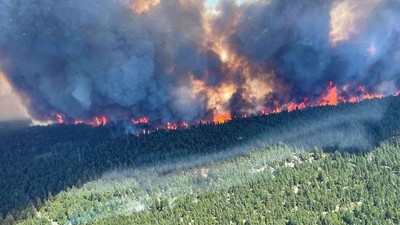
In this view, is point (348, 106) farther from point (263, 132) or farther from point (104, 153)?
point (104, 153)

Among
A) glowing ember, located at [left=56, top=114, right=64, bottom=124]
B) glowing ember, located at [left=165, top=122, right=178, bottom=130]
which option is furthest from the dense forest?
glowing ember, located at [left=56, top=114, right=64, bottom=124]

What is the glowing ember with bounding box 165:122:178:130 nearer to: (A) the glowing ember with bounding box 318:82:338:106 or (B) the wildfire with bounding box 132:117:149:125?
(B) the wildfire with bounding box 132:117:149:125

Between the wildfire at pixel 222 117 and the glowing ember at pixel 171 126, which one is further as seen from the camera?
the wildfire at pixel 222 117

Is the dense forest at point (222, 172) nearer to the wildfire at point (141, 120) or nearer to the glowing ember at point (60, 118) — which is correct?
the wildfire at point (141, 120)

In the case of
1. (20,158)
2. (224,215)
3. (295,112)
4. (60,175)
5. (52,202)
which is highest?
(295,112)

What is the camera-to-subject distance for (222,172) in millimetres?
124375

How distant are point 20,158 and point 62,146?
10571mm

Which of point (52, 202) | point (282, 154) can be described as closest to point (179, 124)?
point (282, 154)

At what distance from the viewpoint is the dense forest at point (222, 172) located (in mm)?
109938

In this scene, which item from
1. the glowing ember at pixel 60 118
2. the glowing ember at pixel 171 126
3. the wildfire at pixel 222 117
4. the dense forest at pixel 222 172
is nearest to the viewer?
the dense forest at pixel 222 172

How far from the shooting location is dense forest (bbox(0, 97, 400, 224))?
361ft

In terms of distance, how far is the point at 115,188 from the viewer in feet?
404

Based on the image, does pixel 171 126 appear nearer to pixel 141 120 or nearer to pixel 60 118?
pixel 141 120

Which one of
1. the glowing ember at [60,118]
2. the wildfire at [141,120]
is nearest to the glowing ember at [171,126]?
the wildfire at [141,120]
